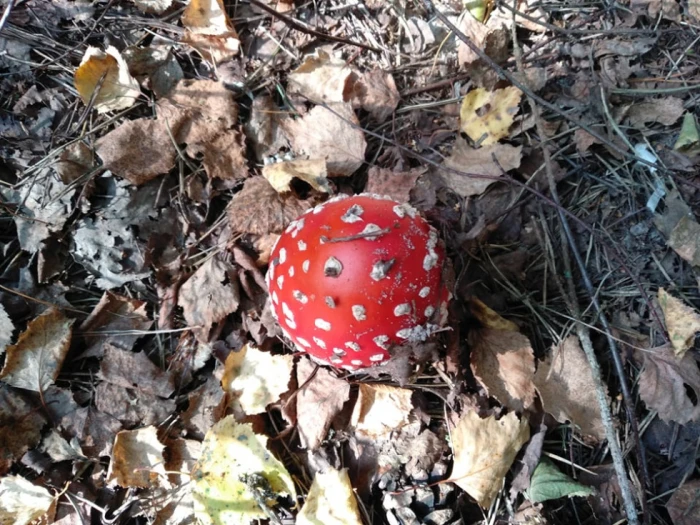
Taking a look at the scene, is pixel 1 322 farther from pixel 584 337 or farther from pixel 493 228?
pixel 584 337

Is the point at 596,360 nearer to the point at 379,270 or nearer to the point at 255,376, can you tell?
the point at 379,270

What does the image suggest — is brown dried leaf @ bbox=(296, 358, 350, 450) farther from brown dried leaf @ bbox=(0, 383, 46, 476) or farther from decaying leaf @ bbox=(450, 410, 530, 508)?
brown dried leaf @ bbox=(0, 383, 46, 476)

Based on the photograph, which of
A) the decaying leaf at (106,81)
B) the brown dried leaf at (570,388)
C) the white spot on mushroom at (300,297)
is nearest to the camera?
the white spot on mushroom at (300,297)

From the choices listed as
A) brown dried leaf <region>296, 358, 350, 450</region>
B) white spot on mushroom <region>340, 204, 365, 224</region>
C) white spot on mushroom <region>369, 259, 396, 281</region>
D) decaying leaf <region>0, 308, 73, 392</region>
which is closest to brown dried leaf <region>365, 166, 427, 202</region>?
white spot on mushroom <region>340, 204, 365, 224</region>

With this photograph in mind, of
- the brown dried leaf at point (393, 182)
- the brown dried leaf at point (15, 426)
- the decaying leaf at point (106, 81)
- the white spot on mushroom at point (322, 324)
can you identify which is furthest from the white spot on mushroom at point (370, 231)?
the brown dried leaf at point (15, 426)

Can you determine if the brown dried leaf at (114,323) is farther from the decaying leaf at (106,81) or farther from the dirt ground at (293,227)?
the decaying leaf at (106,81)

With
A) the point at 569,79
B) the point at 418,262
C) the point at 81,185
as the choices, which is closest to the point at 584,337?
the point at 418,262

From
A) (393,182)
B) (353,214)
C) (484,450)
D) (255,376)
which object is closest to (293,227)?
(353,214)
